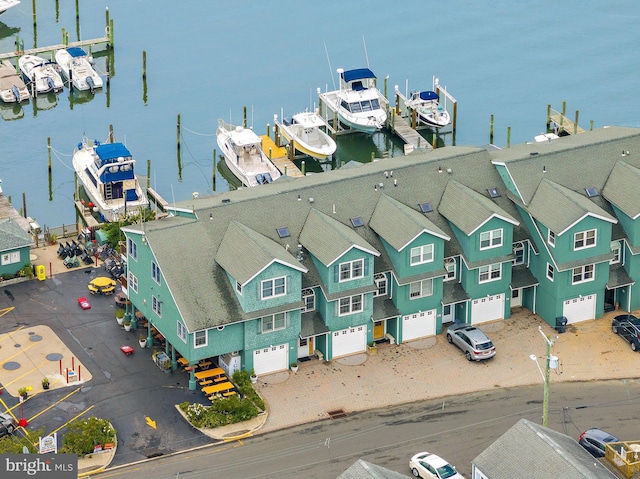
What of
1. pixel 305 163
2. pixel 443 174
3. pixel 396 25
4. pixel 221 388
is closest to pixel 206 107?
pixel 305 163

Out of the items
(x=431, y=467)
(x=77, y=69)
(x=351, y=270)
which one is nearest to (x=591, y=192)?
(x=351, y=270)

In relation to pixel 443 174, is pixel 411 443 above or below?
below

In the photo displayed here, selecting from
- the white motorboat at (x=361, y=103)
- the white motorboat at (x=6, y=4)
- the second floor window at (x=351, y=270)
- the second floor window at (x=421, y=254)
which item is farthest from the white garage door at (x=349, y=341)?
the white motorboat at (x=6, y=4)

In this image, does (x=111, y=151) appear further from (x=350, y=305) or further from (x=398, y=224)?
(x=350, y=305)

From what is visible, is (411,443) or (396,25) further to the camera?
(396,25)

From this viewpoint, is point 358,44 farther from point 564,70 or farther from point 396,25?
point 564,70

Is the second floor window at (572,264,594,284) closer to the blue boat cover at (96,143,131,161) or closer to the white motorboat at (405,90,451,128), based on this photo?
the white motorboat at (405,90,451,128)

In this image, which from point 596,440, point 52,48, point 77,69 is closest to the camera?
point 596,440
